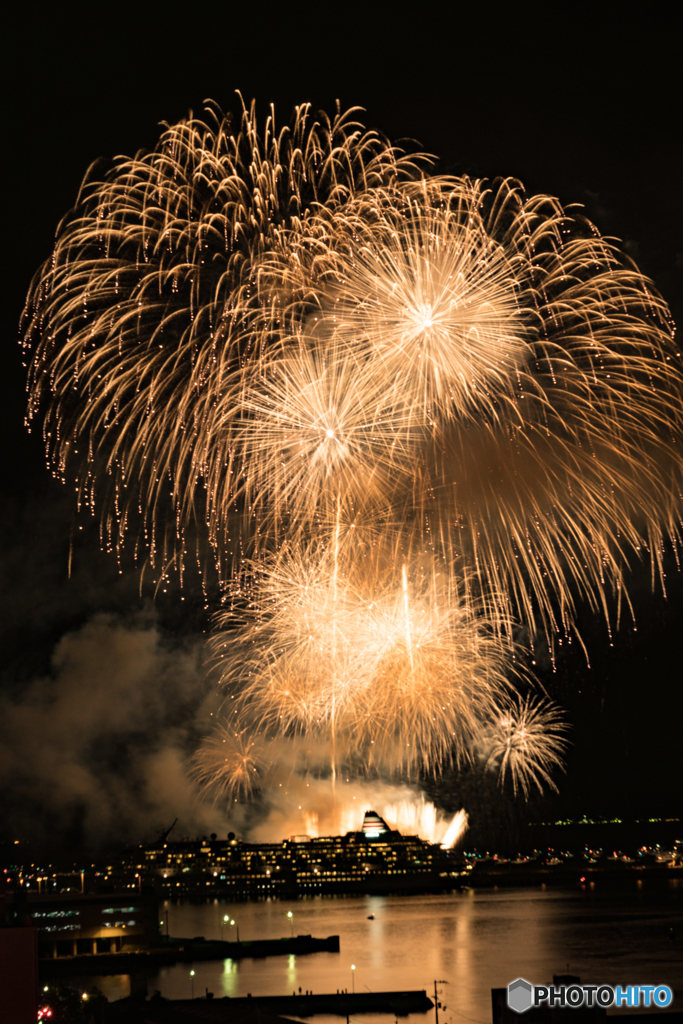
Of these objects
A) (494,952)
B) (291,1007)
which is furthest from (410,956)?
(291,1007)

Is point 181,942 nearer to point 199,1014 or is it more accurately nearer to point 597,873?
point 199,1014

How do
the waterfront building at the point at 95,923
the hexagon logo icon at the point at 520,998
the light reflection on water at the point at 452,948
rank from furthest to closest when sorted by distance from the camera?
the waterfront building at the point at 95,923 → the light reflection on water at the point at 452,948 → the hexagon logo icon at the point at 520,998

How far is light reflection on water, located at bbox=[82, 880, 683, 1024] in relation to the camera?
38.2 metres

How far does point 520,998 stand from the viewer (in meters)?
12.5

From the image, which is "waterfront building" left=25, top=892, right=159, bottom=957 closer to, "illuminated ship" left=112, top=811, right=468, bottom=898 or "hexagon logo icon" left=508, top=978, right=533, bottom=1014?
"hexagon logo icon" left=508, top=978, right=533, bottom=1014

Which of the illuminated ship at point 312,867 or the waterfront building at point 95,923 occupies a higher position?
the waterfront building at point 95,923

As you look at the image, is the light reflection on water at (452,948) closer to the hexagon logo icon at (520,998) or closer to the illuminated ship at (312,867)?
the illuminated ship at (312,867)

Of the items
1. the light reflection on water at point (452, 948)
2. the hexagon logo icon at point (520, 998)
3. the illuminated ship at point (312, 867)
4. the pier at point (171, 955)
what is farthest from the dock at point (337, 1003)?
the illuminated ship at point (312, 867)

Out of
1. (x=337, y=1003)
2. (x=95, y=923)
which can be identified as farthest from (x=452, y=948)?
(x=95, y=923)

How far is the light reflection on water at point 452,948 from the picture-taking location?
3825cm

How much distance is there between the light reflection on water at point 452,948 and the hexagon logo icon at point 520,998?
67.9 ft

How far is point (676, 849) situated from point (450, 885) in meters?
75.0

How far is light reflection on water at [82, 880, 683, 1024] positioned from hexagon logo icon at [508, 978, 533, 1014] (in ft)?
67.9

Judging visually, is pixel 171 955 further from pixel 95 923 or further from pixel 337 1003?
pixel 337 1003
